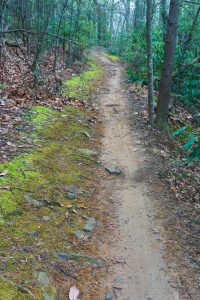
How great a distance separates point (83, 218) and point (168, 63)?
5573 mm

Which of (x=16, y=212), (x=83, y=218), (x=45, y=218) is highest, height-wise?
(x=16, y=212)

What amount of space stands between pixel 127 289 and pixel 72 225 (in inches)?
51.2

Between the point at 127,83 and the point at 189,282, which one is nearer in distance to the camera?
the point at 189,282

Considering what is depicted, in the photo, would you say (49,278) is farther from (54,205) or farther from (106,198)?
(106,198)

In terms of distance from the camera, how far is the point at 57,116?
Answer: 31.2 ft

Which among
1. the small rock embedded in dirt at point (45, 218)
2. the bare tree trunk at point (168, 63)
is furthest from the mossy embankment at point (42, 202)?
the bare tree trunk at point (168, 63)

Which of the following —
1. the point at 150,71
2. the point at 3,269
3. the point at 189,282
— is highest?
the point at 150,71

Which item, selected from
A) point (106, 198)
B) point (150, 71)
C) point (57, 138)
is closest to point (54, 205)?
point (106, 198)

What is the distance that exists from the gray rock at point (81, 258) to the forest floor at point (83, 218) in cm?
1

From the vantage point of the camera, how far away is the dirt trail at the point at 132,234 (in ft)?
13.3

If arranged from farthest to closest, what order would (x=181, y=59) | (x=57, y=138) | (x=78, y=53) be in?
(x=78, y=53)
(x=181, y=59)
(x=57, y=138)

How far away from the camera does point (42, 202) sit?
17.2ft

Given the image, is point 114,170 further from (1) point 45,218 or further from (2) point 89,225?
(1) point 45,218

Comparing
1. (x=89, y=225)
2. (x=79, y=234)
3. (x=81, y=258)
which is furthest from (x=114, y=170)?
(x=81, y=258)
